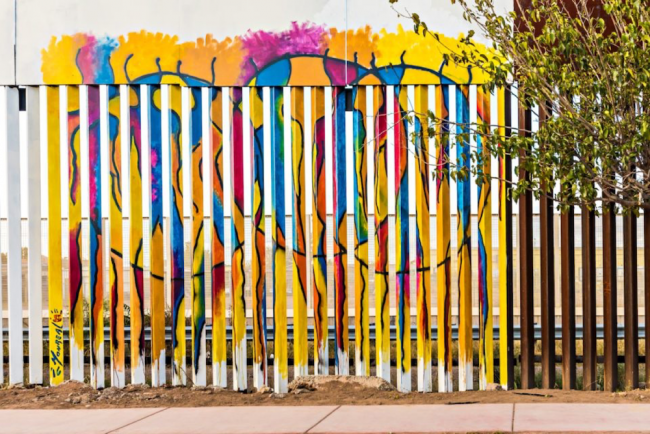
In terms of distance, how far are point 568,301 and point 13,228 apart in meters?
5.74

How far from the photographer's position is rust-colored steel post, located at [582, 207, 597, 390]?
7.99 meters

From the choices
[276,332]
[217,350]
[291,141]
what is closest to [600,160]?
[291,141]

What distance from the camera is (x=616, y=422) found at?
6.23m

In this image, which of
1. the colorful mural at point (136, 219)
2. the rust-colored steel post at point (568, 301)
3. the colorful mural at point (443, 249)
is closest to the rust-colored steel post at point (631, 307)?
the rust-colored steel post at point (568, 301)

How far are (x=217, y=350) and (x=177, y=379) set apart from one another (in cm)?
51

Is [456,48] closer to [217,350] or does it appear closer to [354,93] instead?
[354,93]

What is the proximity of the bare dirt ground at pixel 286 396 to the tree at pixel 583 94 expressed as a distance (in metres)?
1.86

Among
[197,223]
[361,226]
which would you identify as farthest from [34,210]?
[361,226]

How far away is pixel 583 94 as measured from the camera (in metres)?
6.97

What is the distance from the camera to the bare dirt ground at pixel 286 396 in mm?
7617

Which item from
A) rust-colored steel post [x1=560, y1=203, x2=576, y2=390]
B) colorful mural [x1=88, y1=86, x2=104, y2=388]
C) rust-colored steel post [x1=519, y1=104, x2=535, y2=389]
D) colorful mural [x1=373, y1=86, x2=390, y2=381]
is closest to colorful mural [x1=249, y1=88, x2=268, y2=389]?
colorful mural [x1=373, y1=86, x2=390, y2=381]

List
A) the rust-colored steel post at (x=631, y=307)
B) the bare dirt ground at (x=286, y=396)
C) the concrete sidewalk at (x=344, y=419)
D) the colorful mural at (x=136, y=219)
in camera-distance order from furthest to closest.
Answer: the colorful mural at (x=136, y=219) → the rust-colored steel post at (x=631, y=307) → the bare dirt ground at (x=286, y=396) → the concrete sidewalk at (x=344, y=419)

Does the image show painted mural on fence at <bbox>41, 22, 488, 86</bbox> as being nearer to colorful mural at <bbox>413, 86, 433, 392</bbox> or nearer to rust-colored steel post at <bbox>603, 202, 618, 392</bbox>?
colorful mural at <bbox>413, 86, 433, 392</bbox>

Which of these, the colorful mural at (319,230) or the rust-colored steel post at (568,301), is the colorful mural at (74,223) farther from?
the rust-colored steel post at (568,301)
